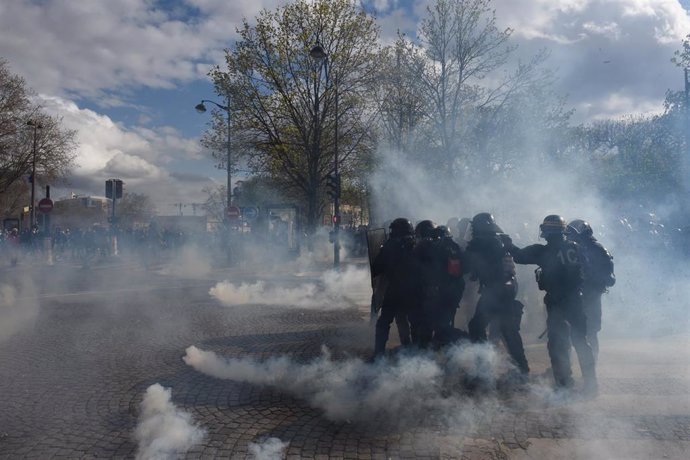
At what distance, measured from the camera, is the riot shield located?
6.11 meters

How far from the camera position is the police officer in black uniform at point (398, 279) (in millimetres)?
5043

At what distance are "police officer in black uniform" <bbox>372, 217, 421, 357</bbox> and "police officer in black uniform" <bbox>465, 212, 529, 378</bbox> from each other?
575 mm

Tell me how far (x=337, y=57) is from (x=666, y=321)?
52.6ft

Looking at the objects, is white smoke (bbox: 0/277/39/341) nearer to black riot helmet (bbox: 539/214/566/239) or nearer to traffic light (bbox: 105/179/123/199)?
traffic light (bbox: 105/179/123/199)

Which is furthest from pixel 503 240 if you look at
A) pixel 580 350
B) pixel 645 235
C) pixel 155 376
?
pixel 645 235

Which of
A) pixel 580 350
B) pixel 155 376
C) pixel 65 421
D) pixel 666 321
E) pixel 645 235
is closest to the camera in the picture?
pixel 65 421

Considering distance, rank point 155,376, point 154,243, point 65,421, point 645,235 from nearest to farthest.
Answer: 1. point 65,421
2. point 155,376
3. point 645,235
4. point 154,243

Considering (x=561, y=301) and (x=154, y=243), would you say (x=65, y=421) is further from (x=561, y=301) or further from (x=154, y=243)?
(x=154, y=243)

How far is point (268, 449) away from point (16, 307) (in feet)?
27.1

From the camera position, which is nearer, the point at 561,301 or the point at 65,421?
the point at 65,421

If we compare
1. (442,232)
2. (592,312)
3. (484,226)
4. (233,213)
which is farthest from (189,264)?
(592,312)

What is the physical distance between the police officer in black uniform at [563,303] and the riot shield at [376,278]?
189 cm

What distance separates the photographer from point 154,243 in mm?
22375

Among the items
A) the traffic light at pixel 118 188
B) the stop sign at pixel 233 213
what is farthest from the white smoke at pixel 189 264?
the traffic light at pixel 118 188
